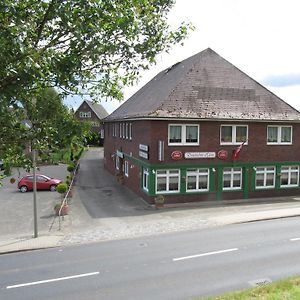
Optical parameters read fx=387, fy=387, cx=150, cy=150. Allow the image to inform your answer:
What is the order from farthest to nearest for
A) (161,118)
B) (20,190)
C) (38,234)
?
(20,190) < (161,118) < (38,234)

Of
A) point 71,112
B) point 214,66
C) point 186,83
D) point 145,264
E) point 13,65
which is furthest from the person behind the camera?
point 214,66

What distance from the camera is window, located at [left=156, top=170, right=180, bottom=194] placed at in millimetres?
23234

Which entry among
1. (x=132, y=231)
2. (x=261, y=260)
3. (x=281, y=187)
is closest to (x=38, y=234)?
(x=132, y=231)

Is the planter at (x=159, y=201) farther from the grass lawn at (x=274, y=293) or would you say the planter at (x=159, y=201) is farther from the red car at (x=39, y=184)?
the grass lawn at (x=274, y=293)

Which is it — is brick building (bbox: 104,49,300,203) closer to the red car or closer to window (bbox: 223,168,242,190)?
window (bbox: 223,168,242,190)

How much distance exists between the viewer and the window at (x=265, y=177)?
2550 cm

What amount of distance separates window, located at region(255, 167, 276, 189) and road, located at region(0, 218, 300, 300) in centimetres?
899

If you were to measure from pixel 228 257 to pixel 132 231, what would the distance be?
18.9 feet

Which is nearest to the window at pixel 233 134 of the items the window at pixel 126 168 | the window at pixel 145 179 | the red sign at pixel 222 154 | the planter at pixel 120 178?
the red sign at pixel 222 154

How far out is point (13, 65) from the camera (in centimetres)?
488

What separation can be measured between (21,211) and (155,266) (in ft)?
43.7

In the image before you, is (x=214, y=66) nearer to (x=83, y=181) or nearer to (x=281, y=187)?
(x=281, y=187)

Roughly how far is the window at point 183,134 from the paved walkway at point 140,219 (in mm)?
3826

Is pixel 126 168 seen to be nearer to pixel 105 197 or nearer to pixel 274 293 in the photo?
pixel 105 197
